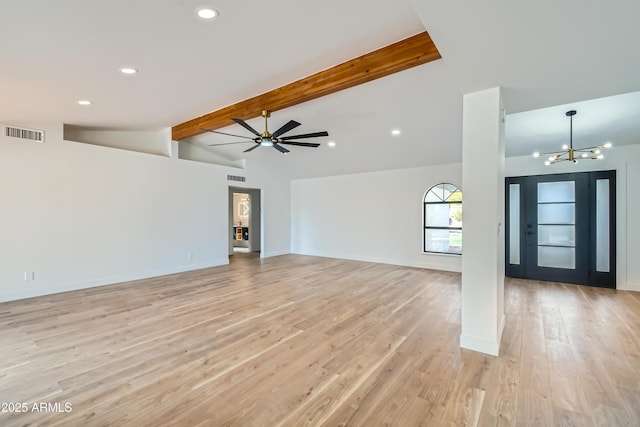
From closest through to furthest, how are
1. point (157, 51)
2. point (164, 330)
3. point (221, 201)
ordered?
point (157, 51)
point (164, 330)
point (221, 201)

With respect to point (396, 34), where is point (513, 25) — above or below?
below

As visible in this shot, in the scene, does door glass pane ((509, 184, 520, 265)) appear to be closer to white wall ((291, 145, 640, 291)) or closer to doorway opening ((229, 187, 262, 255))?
white wall ((291, 145, 640, 291))

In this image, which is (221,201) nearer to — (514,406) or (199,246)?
(199,246)

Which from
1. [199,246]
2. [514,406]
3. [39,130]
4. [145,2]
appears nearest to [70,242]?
[39,130]

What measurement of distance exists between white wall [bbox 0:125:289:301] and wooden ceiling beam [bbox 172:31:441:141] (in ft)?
7.58

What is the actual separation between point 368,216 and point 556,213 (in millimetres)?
4167

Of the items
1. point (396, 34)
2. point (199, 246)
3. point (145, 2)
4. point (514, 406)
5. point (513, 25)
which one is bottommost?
point (514, 406)

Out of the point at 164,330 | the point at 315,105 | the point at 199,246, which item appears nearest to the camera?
the point at 164,330

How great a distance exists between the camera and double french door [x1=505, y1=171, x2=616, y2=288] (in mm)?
5441

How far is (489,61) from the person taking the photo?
2.40 metres

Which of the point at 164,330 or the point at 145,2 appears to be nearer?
the point at 145,2

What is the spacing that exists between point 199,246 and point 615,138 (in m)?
8.50

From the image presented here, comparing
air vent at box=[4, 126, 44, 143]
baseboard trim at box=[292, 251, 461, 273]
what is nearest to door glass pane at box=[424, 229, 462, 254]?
baseboard trim at box=[292, 251, 461, 273]

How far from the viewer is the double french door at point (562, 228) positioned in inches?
214
